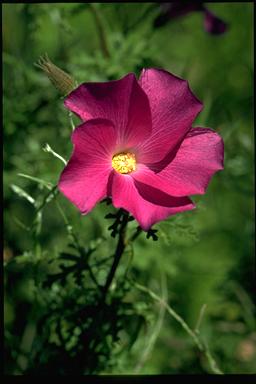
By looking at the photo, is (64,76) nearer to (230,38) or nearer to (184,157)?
(184,157)

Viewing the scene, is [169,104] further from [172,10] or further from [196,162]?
[172,10]

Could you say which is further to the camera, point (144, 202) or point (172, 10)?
point (172, 10)

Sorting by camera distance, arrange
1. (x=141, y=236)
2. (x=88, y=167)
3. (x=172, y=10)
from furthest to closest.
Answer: (x=172, y=10) → (x=141, y=236) → (x=88, y=167)

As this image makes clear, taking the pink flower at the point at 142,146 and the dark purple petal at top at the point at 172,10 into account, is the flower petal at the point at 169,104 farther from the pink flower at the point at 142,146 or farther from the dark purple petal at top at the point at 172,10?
the dark purple petal at top at the point at 172,10

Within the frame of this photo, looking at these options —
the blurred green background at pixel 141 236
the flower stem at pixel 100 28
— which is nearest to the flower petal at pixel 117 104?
the blurred green background at pixel 141 236

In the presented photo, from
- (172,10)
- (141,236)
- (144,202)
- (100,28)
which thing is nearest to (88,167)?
(144,202)

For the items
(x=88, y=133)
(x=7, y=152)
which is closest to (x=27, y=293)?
(x=7, y=152)
